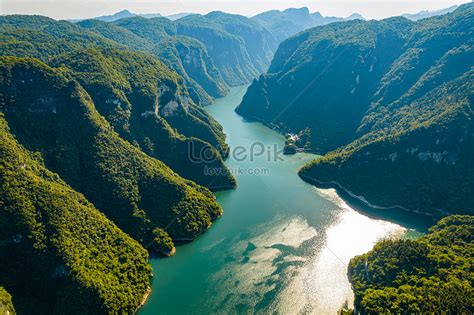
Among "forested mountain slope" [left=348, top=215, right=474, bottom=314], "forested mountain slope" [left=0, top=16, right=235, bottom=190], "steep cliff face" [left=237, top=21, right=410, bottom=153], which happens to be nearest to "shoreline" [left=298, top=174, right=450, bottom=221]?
"forested mountain slope" [left=348, top=215, right=474, bottom=314]

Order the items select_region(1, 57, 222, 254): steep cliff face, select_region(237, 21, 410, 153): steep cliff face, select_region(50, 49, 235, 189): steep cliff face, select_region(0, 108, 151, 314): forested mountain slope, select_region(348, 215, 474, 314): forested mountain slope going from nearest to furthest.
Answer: select_region(348, 215, 474, 314): forested mountain slope → select_region(0, 108, 151, 314): forested mountain slope → select_region(1, 57, 222, 254): steep cliff face → select_region(50, 49, 235, 189): steep cliff face → select_region(237, 21, 410, 153): steep cliff face

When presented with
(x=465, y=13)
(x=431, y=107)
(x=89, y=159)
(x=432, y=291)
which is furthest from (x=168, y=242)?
(x=465, y=13)

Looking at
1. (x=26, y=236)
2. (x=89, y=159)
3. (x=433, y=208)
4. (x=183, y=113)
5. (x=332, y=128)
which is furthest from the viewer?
(x=332, y=128)

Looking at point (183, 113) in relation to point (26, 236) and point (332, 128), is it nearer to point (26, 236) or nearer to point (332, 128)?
point (332, 128)

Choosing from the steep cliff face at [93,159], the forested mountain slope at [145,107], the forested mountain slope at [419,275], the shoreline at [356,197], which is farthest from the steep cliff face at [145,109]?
the forested mountain slope at [419,275]

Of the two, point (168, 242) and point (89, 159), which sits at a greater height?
point (89, 159)

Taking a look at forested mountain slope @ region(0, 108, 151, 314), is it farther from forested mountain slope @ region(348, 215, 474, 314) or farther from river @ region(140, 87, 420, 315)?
forested mountain slope @ region(348, 215, 474, 314)

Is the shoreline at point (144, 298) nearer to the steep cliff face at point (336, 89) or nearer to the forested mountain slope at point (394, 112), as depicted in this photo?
the forested mountain slope at point (394, 112)

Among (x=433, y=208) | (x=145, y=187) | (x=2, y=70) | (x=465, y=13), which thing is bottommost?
(x=433, y=208)
